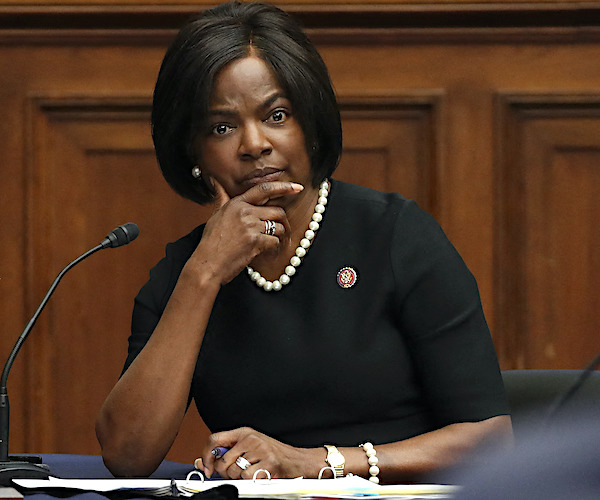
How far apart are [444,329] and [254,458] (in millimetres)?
377

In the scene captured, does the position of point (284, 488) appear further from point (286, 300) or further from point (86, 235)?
point (86, 235)

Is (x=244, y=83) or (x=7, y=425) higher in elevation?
(x=244, y=83)

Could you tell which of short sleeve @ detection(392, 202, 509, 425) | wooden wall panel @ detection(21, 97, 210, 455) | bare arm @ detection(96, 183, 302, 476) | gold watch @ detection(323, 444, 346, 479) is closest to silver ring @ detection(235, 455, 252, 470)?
gold watch @ detection(323, 444, 346, 479)

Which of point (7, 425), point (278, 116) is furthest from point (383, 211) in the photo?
point (7, 425)

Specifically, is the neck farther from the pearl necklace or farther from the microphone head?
the microphone head

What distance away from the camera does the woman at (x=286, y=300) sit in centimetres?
135

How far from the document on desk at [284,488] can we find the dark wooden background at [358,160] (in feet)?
→ 4.38

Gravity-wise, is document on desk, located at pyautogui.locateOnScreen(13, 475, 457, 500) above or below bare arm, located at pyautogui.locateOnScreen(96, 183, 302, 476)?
below

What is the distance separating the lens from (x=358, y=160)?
2.36 meters

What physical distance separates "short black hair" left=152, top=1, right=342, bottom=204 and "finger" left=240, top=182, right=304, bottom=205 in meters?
0.09

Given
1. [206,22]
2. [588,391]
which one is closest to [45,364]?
[206,22]

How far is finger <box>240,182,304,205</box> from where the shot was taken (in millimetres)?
1433

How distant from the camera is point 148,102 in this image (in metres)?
2.34

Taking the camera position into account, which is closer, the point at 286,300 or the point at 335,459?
the point at 335,459
